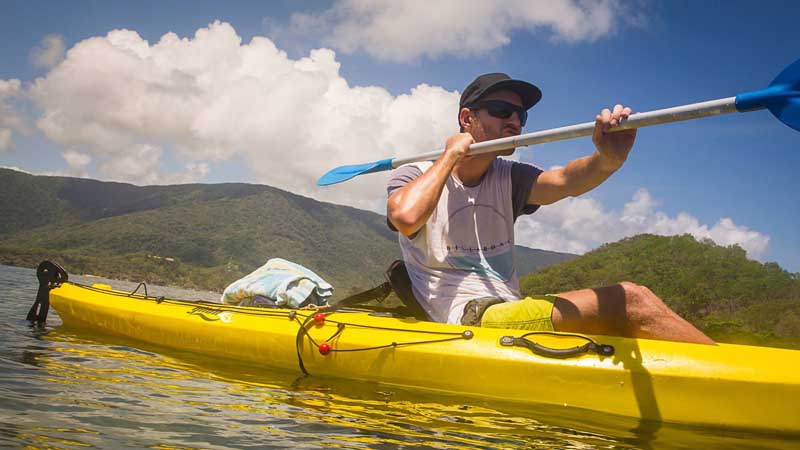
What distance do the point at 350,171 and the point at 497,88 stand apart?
271 cm

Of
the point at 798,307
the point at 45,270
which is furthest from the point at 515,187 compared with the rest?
the point at 798,307

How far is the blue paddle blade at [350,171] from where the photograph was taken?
578 cm

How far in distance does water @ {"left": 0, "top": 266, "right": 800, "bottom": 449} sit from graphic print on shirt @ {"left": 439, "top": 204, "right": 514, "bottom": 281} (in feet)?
3.08

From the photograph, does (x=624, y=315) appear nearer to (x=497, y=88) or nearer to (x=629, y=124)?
(x=629, y=124)

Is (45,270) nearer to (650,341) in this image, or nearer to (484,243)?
(484,243)

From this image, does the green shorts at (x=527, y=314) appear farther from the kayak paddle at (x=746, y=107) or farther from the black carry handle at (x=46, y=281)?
the black carry handle at (x=46, y=281)

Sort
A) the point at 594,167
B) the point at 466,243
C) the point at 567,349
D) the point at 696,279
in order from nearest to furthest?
the point at 567,349 → the point at 594,167 → the point at 466,243 → the point at 696,279

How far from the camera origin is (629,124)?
133 inches

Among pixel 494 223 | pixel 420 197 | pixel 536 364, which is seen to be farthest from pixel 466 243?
pixel 536 364

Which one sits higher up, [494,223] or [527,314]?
[494,223]

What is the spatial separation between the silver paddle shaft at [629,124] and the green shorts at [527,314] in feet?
3.66

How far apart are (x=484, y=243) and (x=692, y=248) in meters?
71.8

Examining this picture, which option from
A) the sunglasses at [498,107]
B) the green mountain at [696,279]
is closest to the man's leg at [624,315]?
the sunglasses at [498,107]

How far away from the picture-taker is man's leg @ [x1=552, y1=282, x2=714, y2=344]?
3338 mm
